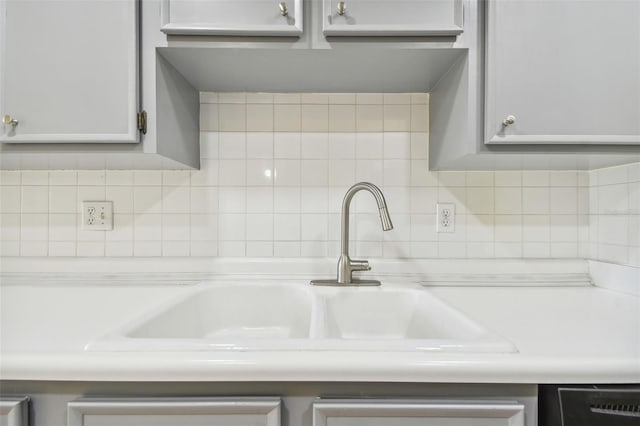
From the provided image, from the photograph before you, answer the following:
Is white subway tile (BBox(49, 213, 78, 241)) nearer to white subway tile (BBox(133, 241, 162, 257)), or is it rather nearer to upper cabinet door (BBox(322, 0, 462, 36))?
white subway tile (BBox(133, 241, 162, 257))

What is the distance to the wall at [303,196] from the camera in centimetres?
128

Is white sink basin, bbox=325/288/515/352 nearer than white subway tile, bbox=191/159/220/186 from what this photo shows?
Yes

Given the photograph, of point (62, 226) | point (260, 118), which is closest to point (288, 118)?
point (260, 118)

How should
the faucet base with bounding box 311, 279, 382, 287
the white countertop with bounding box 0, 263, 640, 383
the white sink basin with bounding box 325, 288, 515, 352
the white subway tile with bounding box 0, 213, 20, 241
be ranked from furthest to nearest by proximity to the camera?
the white subway tile with bounding box 0, 213, 20, 241, the faucet base with bounding box 311, 279, 382, 287, the white sink basin with bounding box 325, 288, 515, 352, the white countertop with bounding box 0, 263, 640, 383

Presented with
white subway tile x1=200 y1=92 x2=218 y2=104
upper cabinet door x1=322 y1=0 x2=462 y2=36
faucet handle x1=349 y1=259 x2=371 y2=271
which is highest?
upper cabinet door x1=322 y1=0 x2=462 y2=36

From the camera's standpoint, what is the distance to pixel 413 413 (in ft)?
1.99

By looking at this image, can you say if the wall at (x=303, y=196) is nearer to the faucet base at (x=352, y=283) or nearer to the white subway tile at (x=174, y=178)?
the white subway tile at (x=174, y=178)

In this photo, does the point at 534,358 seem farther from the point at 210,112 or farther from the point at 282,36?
the point at 210,112

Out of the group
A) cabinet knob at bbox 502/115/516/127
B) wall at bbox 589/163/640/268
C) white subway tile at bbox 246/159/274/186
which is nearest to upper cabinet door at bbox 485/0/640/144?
cabinet knob at bbox 502/115/516/127

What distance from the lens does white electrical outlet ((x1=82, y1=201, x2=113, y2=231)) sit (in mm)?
1271

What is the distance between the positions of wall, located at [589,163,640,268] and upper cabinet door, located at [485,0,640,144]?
0.26 meters

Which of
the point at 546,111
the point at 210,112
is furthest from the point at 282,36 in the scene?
the point at 546,111

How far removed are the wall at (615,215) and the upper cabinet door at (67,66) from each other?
145cm

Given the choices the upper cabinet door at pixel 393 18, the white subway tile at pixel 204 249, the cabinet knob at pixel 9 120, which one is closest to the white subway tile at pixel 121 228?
the white subway tile at pixel 204 249
